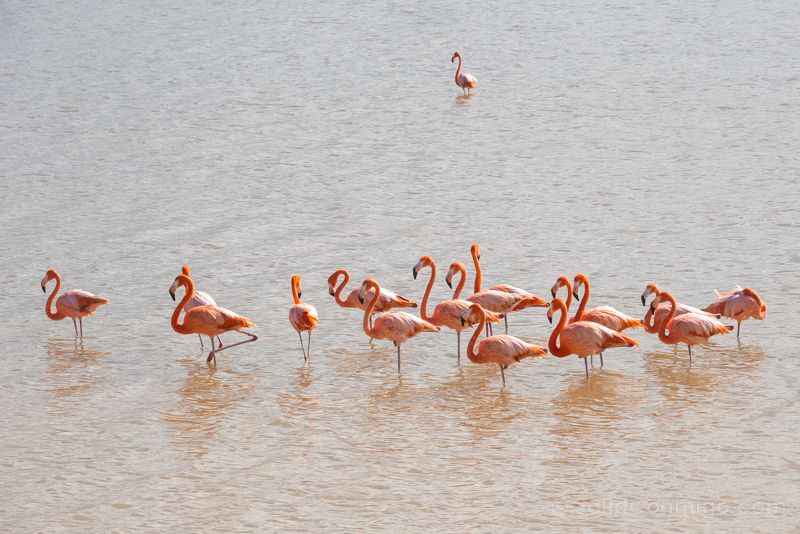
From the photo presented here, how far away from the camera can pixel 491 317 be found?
8.79 m

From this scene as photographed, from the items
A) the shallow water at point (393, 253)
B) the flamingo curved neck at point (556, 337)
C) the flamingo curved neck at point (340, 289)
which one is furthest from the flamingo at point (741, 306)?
the flamingo curved neck at point (340, 289)

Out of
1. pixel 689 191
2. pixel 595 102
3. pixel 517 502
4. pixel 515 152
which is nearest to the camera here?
pixel 517 502

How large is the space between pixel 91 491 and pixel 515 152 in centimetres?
835

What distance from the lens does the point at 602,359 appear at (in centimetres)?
863

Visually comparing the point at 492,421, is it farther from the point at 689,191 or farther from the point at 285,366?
the point at 689,191

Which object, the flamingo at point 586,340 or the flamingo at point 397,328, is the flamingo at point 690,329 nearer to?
the flamingo at point 586,340

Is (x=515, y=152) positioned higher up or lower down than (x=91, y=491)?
higher up

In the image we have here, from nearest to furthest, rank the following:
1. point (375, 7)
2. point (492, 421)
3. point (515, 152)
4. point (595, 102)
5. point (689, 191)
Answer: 1. point (492, 421)
2. point (689, 191)
3. point (515, 152)
4. point (595, 102)
5. point (375, 7)

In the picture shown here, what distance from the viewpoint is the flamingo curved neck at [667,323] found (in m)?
8.43

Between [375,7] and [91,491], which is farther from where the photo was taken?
[375,7]

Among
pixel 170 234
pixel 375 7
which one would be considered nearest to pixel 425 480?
pixel 170 234

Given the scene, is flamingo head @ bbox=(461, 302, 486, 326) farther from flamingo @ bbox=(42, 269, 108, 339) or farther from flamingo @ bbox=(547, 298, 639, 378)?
flamingo @ bbox=(42, 269, 108, 339)

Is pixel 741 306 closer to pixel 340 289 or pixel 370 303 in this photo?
pixel 370 303

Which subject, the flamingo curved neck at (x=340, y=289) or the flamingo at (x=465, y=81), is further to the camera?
the flamingo at (x=465, y=81)
